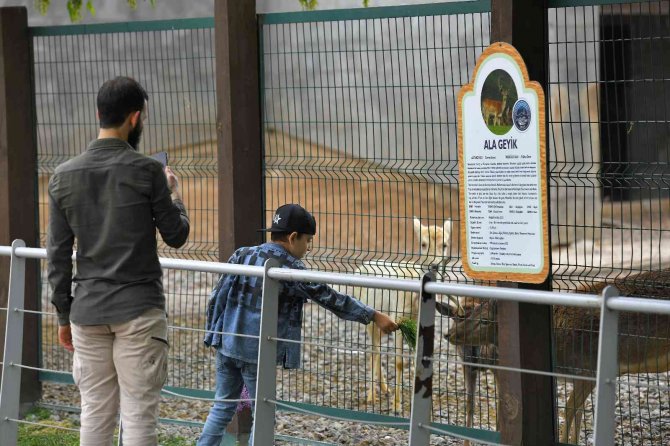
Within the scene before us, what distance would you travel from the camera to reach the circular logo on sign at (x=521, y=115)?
6039 mm

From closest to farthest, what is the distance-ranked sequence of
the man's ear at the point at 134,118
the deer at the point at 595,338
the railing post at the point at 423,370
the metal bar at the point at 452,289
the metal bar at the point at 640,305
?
the metal bar at the point at 640,305 < the metal bar at the point at 452,289 < the railing post at the point at 423,370 < the man's ear at the point at 134,118 < the deer at the point at 595,338

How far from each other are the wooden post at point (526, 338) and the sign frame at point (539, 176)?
107 millimetres

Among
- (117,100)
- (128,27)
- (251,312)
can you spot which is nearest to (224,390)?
(251,312)

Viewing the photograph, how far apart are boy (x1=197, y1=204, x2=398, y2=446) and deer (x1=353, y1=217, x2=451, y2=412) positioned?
146cm

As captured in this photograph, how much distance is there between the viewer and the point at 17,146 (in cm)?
864

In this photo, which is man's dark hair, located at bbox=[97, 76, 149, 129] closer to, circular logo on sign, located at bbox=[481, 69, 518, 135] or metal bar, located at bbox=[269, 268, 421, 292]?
metal bar, located at bbox=[269, 268, 421, 292]

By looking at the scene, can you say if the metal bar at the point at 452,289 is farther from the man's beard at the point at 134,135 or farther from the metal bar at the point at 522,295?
the man's beard at the point at 134,135

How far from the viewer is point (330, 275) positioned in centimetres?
486

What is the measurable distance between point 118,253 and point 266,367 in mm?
990

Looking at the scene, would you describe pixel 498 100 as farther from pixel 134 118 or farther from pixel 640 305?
pixel 640 305

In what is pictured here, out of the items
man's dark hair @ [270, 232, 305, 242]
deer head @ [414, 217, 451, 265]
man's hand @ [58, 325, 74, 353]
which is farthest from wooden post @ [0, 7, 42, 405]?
man's hand @ [58, 325, 74, 353]

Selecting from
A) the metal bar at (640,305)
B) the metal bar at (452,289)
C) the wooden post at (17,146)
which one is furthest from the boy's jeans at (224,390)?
the wooden post at (17,146)

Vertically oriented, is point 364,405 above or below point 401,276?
below

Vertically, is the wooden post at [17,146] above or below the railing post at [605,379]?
above
